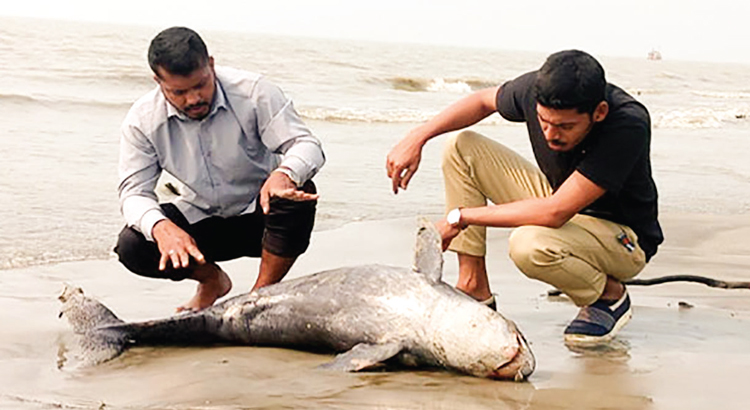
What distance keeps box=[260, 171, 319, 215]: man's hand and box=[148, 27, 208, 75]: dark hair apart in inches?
24.1

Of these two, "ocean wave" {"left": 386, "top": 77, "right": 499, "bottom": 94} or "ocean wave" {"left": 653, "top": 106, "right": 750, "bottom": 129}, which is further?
"ocean wave" {"left": 386, "top": 77, "right": 499, "bottom": 94}

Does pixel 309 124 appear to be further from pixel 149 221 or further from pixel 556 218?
pixel 556 218

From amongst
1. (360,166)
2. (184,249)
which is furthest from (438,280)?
(360,166)

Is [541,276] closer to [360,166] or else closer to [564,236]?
[564,236]

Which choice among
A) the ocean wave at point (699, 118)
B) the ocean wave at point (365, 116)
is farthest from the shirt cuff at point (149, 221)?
the ocean wave at point (699, 118)

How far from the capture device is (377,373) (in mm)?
4395

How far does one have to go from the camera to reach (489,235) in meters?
A: 8.34

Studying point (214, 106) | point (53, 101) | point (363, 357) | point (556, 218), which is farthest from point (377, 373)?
point (53, 101)

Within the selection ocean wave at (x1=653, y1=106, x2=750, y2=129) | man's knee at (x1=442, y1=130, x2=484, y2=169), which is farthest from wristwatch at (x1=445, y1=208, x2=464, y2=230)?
ocean wave at (x1=653, y1=106, x2=750, y2=129)

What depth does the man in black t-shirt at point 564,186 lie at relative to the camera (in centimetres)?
472

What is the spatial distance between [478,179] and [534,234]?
2.09 ft

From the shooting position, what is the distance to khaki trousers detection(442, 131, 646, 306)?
497cm

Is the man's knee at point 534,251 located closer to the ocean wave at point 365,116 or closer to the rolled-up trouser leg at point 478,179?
the rolled-up trouser leg at point 478,179

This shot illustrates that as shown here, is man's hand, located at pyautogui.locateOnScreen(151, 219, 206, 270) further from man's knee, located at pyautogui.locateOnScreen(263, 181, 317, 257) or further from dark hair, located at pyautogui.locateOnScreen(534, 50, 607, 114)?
dark hair, located at pyautogui.locateOnScreen(534, 50, 607, 114)
